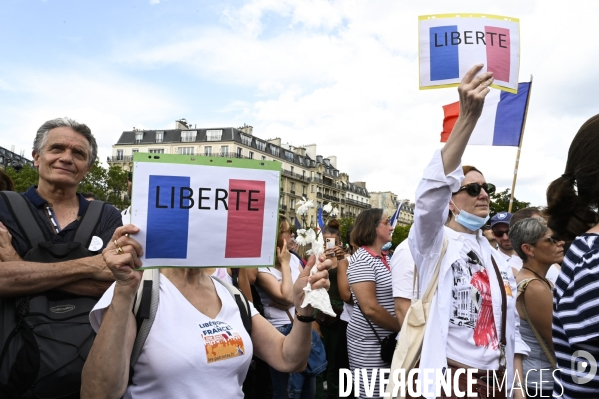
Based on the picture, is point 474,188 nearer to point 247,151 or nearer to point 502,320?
point 502,320

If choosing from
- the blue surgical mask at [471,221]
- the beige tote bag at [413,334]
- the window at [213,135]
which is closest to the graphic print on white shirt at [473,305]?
the beige tote bag at [413,334]

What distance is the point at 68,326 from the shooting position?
2.40 metres

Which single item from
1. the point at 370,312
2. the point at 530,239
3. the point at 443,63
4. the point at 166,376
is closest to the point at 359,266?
the point at 370,312

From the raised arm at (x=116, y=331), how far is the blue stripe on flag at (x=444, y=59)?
82.7 inches

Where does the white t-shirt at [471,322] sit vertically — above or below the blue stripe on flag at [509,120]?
below

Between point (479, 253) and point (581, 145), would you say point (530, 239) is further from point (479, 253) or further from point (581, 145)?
point (581, 145)

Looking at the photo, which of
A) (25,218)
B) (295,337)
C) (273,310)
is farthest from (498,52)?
(273,310)

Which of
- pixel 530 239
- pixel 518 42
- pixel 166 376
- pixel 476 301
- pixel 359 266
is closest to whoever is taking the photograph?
pixel 166 376

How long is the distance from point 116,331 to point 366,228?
11.4ft

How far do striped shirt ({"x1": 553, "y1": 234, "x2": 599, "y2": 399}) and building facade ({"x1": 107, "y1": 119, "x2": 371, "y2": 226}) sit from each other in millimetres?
53710

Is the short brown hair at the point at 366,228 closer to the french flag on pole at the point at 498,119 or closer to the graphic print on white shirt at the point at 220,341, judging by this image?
the french flag on pole at the point at 498,119

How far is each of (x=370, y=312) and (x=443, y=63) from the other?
2307 millimetres

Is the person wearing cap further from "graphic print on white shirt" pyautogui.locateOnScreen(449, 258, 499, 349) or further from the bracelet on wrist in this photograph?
the bracelet on wrist

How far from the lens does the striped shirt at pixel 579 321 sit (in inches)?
62.1
